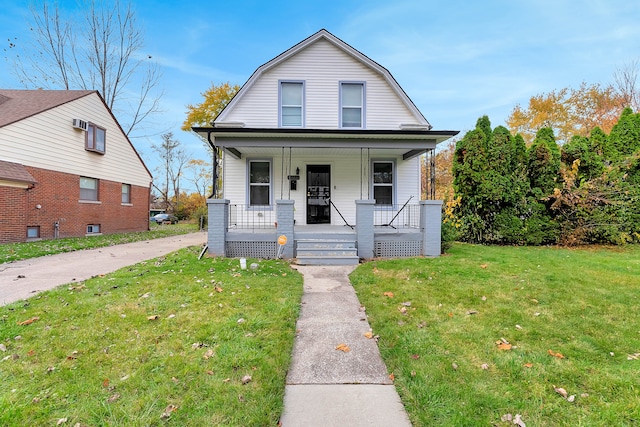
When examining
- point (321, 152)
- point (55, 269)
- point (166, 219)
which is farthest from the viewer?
point (166, 219)

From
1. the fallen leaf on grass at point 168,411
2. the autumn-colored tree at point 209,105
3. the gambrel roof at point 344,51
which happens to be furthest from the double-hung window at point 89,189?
the fallen leaf on grass at point 168,411

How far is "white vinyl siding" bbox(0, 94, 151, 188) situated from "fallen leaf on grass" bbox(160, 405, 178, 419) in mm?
13640

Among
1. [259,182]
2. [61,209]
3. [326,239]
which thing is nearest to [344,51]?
[259,182]

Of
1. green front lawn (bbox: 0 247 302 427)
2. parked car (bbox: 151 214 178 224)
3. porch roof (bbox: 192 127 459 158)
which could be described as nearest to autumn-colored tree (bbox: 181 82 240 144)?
parked car (bbox: 151 214 178 224)

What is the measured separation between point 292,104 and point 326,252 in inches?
225

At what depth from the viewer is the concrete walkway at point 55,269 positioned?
4.94m

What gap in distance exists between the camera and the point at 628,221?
31.0ft

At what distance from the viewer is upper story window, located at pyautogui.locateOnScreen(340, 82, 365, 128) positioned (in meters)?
10.3

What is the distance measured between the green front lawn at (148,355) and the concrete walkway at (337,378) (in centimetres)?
15

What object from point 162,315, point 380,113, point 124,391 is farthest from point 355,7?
point 124,391

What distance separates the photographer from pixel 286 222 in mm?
7516

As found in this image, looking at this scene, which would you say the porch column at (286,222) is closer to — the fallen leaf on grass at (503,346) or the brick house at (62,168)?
the fallen leaf on grass at (503,346)

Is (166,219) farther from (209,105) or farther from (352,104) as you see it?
(352,104)

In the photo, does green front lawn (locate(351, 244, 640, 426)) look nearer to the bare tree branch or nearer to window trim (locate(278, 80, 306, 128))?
window trim (locate(278, 80, 306, 128))
